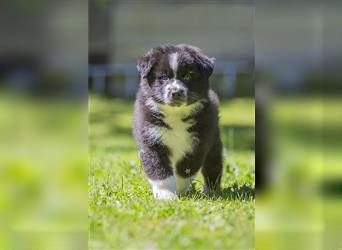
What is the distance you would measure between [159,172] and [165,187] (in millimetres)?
106

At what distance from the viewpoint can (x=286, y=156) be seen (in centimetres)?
311

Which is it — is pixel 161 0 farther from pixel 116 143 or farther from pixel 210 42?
pixel 116 143

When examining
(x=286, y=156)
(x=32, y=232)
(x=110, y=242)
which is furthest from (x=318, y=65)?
(x=32, y=232)

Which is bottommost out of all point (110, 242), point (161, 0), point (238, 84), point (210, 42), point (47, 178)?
point (110, 242)

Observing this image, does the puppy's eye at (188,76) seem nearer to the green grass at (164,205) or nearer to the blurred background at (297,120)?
the green grass at (164,205)

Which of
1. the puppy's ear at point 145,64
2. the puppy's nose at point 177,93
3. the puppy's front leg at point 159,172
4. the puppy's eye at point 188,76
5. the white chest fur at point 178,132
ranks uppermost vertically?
the puppy's ear at point 145,64

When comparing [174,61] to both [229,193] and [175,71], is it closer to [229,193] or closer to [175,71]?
[175,71]

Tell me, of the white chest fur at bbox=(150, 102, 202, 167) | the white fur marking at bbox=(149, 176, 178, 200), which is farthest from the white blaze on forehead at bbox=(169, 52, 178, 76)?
the white fur marking at bbox=(149, 176, 178, 200)

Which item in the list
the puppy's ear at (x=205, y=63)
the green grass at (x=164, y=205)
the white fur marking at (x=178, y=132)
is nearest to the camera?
the green grass at (x=164, y=205)

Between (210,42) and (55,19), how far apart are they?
105cm

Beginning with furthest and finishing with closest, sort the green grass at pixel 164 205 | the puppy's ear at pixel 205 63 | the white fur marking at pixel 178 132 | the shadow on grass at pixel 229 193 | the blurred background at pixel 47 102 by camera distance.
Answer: the white fur marking at pixel 178 132
the puppy's ear at pixel 205 63
the shadow on grass at pixel 229 193
the green grass at pixel 164 205
the blurred background at pixel 47 102

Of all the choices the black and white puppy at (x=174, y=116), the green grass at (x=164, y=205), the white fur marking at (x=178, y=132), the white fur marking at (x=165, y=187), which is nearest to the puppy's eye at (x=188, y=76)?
the black and white puppy at (x=174, y=116)

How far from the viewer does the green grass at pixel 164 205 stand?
3.18 metres

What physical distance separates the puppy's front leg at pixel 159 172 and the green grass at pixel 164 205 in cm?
6
